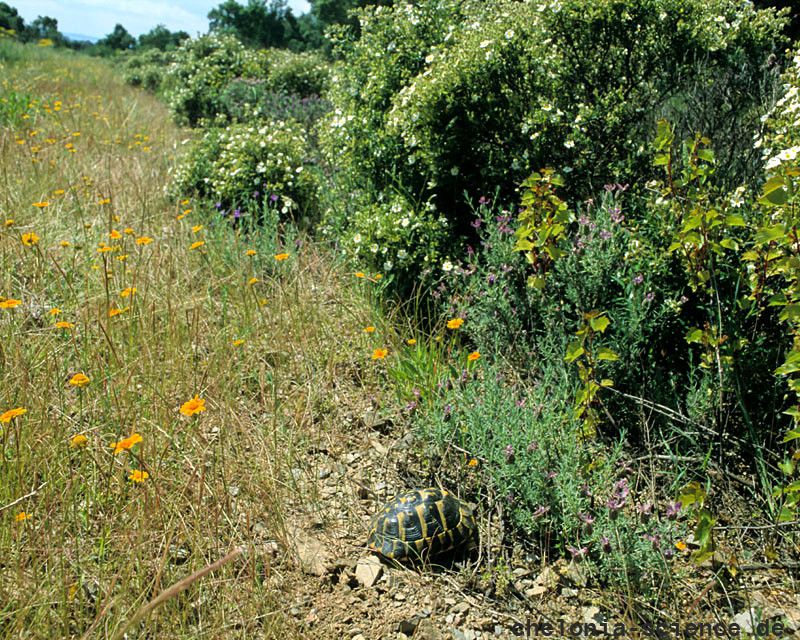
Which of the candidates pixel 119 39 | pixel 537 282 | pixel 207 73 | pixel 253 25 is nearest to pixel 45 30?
pixel 119 39

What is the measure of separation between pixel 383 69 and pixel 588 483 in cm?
328

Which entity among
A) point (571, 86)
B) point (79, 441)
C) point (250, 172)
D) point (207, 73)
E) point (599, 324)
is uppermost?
point (207, 73)

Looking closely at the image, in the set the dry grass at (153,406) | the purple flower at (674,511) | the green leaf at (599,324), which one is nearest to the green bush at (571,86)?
the dry grass at (153,406)

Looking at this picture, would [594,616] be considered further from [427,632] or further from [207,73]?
[207,73]

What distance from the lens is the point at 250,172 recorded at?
5461mm

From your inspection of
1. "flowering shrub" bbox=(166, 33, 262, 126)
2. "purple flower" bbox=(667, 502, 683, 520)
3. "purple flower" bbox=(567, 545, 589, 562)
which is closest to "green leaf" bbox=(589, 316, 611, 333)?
"purple flower" bbox=(667, 502, 683, 520)

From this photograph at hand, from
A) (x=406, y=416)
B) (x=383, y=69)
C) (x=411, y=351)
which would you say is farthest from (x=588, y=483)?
(x=383, y=69)

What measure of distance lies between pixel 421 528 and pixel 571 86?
289 cm

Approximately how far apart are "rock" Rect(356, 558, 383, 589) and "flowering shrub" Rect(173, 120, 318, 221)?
10.7 ft

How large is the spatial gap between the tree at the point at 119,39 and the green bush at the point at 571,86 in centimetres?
4270

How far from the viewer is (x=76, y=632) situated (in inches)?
75.9

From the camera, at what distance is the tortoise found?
2.43 meters

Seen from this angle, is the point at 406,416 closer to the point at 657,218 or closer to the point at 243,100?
the point at 657,218

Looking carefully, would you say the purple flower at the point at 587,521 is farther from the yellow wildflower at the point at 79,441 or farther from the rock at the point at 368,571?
the yellow wildflower at the point at 79,441
